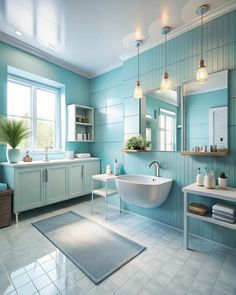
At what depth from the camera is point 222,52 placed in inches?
76.2

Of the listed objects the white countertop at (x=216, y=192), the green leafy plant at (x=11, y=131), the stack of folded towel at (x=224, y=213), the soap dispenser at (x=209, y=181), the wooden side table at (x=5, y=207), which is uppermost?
the green leafy plant at (x=11, y=131)

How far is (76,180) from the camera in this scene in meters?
3.24

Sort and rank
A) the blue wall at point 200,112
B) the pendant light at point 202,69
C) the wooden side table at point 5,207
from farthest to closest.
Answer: the wooden side table at point 5,207, the blue wall at point 200,112, the pendant light at point 202,69

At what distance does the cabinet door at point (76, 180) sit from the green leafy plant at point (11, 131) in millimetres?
1017

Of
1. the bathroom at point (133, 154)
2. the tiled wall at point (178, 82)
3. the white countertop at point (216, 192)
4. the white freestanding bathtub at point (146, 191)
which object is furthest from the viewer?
the white freestanding bathtub at point (146, 191)

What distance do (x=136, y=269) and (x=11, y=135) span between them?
8.02 ft

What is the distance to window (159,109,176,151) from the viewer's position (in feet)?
7.88

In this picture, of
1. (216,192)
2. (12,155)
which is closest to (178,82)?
(216,192)

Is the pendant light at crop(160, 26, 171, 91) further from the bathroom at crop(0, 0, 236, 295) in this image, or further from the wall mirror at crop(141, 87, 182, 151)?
the wall mirror at crop(141, 87, 182, 151)

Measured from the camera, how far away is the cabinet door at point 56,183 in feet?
9.18

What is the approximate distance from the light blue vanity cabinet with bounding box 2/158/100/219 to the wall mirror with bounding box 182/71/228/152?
2.04 metres

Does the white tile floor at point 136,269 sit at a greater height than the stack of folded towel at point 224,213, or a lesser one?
lesser

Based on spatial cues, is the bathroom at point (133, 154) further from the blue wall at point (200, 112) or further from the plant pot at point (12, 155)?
the plant pot at point (12, 155)

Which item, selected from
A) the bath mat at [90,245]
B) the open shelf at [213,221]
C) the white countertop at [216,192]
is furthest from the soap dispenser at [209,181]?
the bath mat at [90,245]
